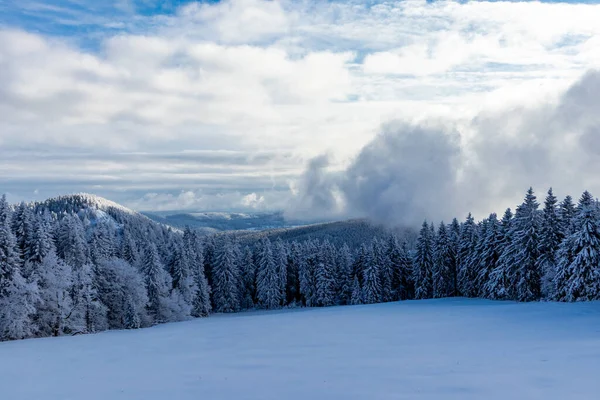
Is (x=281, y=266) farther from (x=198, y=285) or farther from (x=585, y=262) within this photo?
(x=585, y=262)

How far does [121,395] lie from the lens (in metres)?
15.2

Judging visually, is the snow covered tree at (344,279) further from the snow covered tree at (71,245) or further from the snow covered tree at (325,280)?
the snow covered tree at (71,245)

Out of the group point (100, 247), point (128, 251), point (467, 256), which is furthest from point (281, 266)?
point (467, 256)

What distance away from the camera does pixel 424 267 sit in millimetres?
79250

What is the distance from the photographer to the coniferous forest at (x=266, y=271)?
46.3 m

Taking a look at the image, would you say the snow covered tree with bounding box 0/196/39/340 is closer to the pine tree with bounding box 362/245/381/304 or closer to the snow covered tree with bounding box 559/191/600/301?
the snow covered tree with bounding box 559/191/600/301

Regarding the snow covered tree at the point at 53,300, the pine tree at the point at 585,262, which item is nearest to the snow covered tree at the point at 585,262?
the pine tree at the point at 585,262

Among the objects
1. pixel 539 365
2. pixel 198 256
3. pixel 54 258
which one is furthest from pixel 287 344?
pixel 198 256

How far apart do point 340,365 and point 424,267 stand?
211 ft

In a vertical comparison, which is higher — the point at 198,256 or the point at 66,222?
the point at 66,222

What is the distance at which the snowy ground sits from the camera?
544 inches

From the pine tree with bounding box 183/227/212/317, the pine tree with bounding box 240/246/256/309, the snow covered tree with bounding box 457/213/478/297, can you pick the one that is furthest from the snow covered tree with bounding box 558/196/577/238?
the pine tree with bounding box 240/246/256/309

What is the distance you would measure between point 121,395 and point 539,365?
45.8 ft

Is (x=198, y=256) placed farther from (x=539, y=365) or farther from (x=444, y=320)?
(x=539, y=365)
